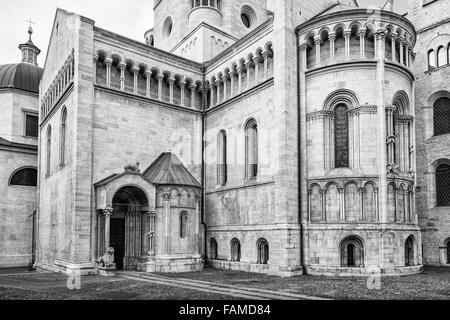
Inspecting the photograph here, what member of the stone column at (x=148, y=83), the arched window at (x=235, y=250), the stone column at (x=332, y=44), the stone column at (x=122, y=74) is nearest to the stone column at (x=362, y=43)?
the stone column at (x=332, y=44)

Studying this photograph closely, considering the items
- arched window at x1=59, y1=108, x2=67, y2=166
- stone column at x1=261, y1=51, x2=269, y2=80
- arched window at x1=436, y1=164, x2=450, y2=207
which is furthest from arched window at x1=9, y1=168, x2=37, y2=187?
arched window at x1=436, y1=164, x2=450, y2=207

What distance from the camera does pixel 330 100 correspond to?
83.3 feet

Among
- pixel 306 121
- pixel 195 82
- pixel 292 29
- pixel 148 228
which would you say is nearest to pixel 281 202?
pixel 306 121

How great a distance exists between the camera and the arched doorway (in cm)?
2828

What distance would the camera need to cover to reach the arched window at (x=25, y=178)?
37156 millimetres

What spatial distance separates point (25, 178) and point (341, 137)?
89.4 feet

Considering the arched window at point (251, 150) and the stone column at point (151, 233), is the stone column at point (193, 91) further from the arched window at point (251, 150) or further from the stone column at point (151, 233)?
the stone column at point (151, 233)

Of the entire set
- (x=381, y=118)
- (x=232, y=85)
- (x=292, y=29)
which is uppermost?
(x=292, y=29)

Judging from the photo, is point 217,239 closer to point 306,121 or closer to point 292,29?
point 306,121

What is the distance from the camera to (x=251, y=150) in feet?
95.3

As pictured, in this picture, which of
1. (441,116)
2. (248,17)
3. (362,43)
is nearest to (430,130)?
(441,116)

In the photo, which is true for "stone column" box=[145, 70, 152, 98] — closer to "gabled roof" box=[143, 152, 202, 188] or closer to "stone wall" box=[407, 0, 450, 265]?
"gabled roof" box=[143, 152, 202, 188]

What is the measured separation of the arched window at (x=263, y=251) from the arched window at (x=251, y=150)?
4.44 meters
